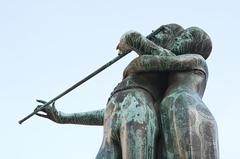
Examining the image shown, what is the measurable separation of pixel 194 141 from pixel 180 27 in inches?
66.7

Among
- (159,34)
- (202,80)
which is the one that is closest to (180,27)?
(159,34)

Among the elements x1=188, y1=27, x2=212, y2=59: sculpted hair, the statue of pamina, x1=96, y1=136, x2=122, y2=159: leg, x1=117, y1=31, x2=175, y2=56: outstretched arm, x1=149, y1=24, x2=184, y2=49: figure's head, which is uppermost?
x1=149, y1=24, x2=184, y2=49: figure's head

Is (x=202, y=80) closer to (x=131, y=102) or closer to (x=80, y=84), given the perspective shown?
(x=131, y=102)

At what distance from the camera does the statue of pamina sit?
7.00 m

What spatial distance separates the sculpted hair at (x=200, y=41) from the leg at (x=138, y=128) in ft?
3.11

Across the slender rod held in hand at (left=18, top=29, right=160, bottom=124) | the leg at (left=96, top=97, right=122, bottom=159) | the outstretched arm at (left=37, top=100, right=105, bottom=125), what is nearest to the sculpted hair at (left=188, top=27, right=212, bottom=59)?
the slender rod held in hand at (left=18, top=29, right=160, bottom=124)

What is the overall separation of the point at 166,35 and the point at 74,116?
1.62 meters

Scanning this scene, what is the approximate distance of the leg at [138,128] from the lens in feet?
22.9

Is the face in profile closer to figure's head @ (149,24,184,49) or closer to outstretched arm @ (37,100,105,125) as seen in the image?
figure's head @ (149,24,184,49)

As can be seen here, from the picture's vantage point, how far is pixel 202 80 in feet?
24.9

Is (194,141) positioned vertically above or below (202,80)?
below

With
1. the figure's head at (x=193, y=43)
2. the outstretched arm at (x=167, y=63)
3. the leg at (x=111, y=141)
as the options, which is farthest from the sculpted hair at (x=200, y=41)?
the leg at (x=111, y=141)

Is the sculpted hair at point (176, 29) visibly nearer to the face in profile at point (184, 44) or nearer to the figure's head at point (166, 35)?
the figure's head at point (166, 35)

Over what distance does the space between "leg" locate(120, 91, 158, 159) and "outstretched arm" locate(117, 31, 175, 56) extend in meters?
0.54
